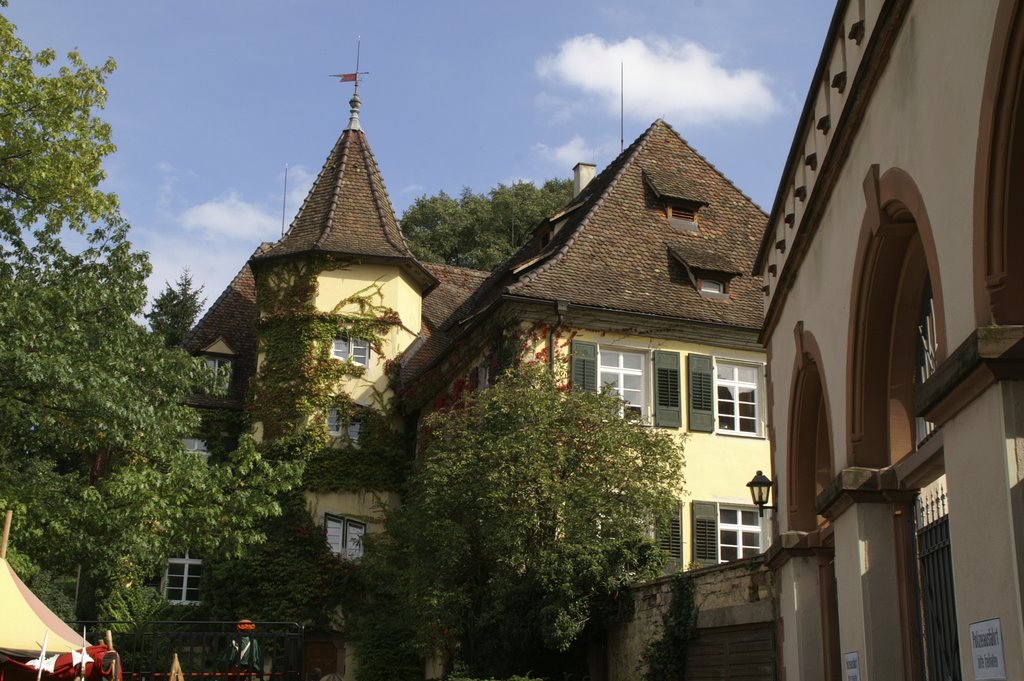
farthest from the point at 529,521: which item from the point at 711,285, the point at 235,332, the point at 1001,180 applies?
the point at 235,332

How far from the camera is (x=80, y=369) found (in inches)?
711

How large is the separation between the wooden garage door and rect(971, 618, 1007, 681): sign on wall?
7.34 metres

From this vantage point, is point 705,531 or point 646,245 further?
point 646,245

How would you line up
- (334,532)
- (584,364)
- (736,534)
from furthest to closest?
(334,532) < (584,364) < (736,534)

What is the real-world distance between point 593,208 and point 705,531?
7.35 m

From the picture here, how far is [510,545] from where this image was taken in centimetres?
1794

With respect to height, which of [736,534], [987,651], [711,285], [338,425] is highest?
[711,285]

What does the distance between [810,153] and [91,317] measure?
12.4 meters

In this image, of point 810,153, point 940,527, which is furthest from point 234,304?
Result: point 940,527

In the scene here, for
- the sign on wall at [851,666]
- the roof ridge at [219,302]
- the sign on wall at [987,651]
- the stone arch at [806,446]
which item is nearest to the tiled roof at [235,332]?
the roof ridge at [219,302]

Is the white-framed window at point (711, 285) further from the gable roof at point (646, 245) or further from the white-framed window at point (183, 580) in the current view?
the white-framed window at point (183, 580)

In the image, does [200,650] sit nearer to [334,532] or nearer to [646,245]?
[334,532]

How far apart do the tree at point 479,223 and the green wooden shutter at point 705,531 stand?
26.2 meters

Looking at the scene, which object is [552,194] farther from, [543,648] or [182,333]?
[543,648]
